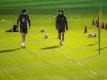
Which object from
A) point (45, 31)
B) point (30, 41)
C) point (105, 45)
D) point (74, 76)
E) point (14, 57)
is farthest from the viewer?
point (45, 31)

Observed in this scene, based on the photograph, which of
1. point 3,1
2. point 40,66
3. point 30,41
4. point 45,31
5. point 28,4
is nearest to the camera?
point 40,66

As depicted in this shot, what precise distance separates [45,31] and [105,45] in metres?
8.14

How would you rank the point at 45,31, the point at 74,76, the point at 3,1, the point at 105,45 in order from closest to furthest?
1. the point at 74,76
2. the point at 105,45
3. the point at 45,31
4. the point at 3,1

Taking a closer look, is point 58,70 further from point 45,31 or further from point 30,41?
point 45,31

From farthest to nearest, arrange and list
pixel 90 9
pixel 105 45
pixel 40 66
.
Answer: pixel 90 9
pixel 105 45
pixel 40 66

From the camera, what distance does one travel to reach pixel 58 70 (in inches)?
857

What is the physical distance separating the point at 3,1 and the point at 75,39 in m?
33.9

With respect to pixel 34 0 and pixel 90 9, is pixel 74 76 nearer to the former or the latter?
pixel 90 9

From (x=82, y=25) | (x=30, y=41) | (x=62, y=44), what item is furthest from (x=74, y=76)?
(x=82, y=25)

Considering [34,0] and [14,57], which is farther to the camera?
[34,0]

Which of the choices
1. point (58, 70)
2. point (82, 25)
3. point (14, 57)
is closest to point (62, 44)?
point (14, 57)

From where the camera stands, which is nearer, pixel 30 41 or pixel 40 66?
pixel 40 66

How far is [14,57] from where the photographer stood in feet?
81.6

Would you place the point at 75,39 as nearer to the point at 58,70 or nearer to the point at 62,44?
the point at 62,44
